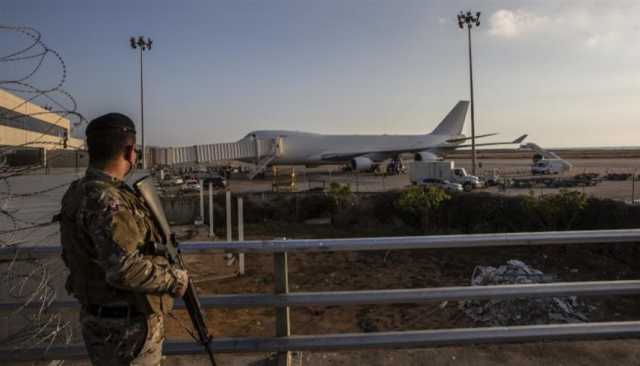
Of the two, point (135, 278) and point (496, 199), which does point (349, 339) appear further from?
point (496, 199)

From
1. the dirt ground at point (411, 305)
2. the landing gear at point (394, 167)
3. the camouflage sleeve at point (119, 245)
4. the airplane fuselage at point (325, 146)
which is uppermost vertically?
the airplane fuselage at point (325, 146)

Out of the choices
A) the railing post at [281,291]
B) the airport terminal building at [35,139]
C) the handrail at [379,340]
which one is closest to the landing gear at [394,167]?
the airport terminal building at [35,139]

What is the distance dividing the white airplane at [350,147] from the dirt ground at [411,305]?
788 inches

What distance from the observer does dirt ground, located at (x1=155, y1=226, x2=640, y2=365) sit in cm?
335

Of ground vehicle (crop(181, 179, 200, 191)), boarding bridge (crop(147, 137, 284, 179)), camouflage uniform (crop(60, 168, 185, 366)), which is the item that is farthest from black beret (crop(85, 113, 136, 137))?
ground vehicle (crop(181, 179, 200, 191))

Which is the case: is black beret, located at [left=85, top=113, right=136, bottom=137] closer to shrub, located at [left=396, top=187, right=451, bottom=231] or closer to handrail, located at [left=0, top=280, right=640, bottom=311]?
handrail, located at [left=0, top=280, right=640, bottom=311]

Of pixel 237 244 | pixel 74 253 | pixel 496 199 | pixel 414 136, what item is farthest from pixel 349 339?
pixel 414 136

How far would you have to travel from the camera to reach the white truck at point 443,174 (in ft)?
105

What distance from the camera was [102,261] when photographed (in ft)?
6.16

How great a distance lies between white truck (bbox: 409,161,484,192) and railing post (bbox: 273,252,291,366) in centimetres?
3020

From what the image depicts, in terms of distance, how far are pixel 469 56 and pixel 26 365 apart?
112 ft

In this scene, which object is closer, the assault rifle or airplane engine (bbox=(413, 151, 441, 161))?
the assault rifle

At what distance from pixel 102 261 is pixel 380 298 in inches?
68.0

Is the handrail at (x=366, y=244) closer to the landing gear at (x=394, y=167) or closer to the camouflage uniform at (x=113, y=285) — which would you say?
the camouflage uniform at (x=113, y=285)
